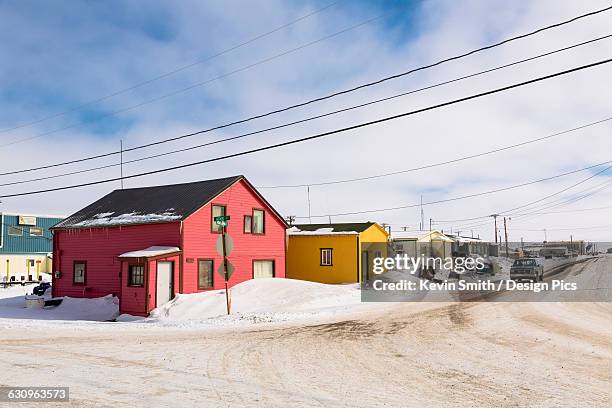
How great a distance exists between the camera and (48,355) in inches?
482

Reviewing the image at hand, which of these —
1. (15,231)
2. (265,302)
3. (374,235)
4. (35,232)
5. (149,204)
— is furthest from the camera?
(35,232)

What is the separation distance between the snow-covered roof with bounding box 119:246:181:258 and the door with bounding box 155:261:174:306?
1.74 ft

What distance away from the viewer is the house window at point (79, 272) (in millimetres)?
29844

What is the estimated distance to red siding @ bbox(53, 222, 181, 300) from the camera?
27297 millimetres

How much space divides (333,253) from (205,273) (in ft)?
39.8

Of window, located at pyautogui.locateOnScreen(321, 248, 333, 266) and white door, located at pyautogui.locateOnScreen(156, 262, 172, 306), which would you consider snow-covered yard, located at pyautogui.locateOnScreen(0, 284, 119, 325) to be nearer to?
white door, located at pyautogui.locateOnScreen(156, 262, 172, 306)

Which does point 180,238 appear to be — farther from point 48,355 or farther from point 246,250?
point 48,355

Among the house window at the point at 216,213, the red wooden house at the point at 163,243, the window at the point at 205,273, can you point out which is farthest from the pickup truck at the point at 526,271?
the window at the point at 205,273

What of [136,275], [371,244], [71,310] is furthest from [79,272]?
[371,244]

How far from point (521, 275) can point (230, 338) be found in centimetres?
2692

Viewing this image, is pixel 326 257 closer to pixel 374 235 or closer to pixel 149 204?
pixel 374 235

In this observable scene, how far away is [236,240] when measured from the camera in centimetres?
2984

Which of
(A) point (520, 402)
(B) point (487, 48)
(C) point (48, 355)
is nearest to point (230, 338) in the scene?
(C) point (48, 355)

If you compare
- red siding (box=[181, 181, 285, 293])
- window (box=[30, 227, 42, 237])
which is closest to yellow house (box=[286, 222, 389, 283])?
red siding (box=[181, 181, 285, 293])
